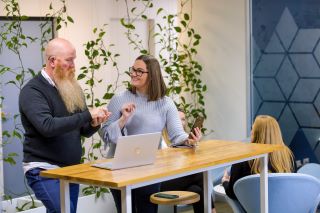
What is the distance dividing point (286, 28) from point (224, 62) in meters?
0.78

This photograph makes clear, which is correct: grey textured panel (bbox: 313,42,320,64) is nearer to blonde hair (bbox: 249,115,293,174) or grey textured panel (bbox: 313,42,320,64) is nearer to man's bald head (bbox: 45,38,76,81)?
blonde hair (bbox: 249,115,293,174)

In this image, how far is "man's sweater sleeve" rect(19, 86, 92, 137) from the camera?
11.9 ft

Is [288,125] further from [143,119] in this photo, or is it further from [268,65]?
[143,119]

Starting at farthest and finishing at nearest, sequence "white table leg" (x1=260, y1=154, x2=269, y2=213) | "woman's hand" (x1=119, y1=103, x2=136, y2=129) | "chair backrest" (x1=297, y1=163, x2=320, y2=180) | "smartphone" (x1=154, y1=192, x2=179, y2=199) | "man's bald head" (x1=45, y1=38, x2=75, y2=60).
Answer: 1. "chair backrest" (x1=297, y1=163, x2=320, y2=180)
2. "smartphone" (x1=154, y1=192, x2=179, y2=199)
3. "white table leg" (x1=260, y1=154, x2=269, y2=213)
4. "woman's hand" (x1=119, y1=103, x2=136, y2=129)
5. "man's bald head" (x1=45, y1=38, x2=75, y2=60)

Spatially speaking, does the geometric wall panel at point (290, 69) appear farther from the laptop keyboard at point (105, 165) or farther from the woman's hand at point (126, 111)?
the laptop keyboard at point (105, 165)

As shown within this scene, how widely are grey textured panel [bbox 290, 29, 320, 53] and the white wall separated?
57 centimetres

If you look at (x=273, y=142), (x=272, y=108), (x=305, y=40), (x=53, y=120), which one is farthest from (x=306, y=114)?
(x=53, y=120)

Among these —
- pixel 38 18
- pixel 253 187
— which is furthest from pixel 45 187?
pixel 38 18

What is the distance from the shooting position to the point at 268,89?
6.68m

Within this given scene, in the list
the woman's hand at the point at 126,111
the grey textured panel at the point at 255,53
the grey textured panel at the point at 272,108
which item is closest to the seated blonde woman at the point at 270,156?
the woman's hand at the point at 126,111

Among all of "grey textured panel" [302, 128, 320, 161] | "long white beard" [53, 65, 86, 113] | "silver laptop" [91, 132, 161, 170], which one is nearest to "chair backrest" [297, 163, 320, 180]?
"grey textured panel" [302, 128, 320, 161]

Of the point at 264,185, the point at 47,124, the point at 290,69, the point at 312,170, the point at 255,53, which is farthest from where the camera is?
the point at 255,53

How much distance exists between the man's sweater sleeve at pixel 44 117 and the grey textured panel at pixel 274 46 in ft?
10.7

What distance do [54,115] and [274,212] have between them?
167 centimetres
